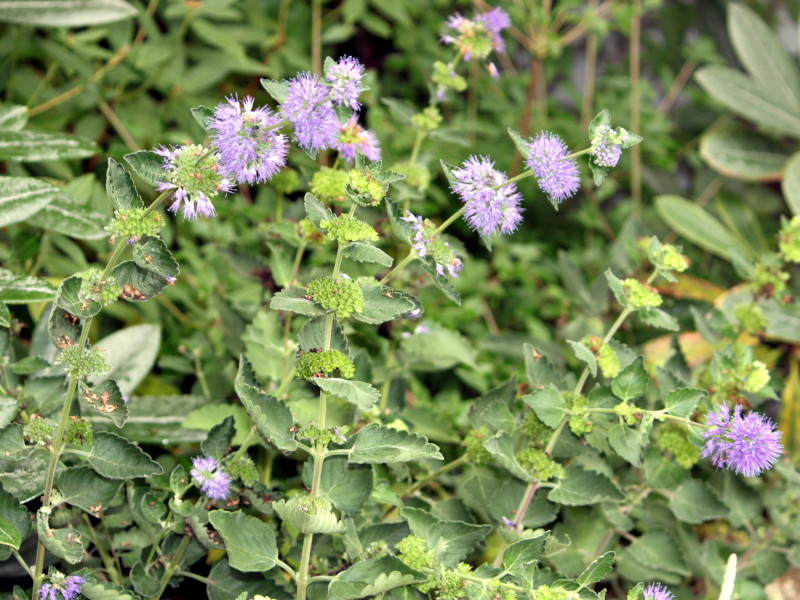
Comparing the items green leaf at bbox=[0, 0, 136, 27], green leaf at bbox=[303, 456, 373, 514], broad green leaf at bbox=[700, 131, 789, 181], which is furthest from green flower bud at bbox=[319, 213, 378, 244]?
broad green leaf at bbox=[700, 131, 789, 181]

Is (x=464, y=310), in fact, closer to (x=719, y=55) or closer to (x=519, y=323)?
(x=519, y=323)

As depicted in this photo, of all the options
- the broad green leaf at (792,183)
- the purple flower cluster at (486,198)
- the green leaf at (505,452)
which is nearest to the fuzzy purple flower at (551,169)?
the purple flower cluster at (486,198)

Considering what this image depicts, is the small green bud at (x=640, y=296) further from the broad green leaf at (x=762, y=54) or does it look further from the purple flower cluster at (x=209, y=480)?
the broad green leaf at (x=762, y=54)

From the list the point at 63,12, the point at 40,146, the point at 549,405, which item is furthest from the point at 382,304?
the point at 63,12

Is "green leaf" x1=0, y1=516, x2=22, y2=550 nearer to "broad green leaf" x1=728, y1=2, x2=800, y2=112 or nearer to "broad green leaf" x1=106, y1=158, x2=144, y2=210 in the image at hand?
"broad green leaf" x1=106, y1=158, x2=144, y2=210

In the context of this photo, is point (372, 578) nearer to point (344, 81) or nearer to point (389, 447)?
point (389, 447)
